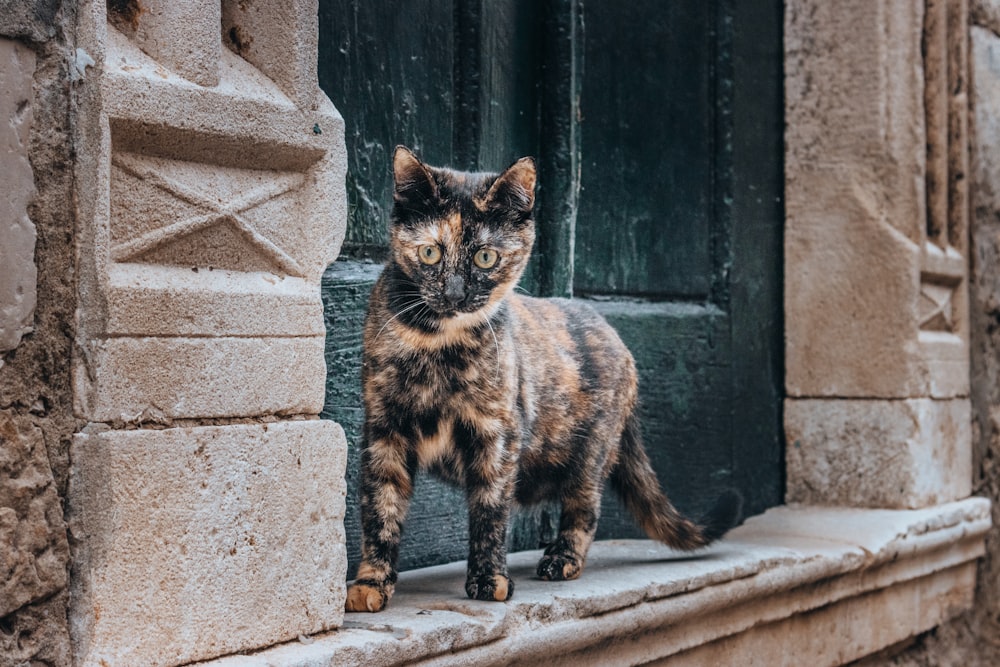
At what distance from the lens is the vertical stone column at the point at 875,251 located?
3953 millimetres

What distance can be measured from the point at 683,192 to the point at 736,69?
0.52 metres

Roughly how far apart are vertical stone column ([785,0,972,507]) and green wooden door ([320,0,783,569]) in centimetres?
11

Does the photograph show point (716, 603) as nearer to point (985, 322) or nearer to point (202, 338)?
point (202, 338)

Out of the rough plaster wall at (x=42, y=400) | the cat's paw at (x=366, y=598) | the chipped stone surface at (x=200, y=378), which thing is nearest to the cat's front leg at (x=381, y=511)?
the cat's paw at (x=366, y=598)

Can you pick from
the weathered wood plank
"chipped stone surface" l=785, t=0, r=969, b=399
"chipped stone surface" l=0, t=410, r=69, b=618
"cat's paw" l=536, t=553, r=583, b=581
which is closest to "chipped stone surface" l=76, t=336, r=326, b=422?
"chipped stone surface" l=0, t=410, r=69, b=618

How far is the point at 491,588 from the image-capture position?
7.84 feet

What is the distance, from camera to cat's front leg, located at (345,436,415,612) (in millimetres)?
2332

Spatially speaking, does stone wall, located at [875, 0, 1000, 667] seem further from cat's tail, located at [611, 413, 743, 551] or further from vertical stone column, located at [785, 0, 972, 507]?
cat's tail, located at [611, 413, 743, 551]

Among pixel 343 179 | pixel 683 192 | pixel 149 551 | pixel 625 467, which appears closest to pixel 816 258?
pixel 683 192

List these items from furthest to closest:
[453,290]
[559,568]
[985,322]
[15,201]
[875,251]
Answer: [985,322], [875,251], [559,568], [453,290], [15,201]

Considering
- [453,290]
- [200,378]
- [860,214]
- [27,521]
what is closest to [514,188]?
[453,290]

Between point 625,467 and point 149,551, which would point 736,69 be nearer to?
point 625,467

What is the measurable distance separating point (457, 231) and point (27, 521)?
991 millimetres

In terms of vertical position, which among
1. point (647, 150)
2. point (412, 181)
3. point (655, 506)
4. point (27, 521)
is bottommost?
point (655, 506)
